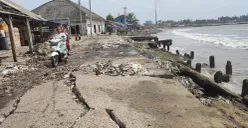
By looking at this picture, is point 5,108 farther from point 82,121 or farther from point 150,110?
point 150,110

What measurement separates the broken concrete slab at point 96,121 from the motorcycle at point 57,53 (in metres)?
4.80

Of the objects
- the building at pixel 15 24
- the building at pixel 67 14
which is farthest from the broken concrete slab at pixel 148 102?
the building at pixel 67 14

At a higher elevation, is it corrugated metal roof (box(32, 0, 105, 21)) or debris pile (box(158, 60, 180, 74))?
corrugated metal roof (box(32, 0, 105, 21))

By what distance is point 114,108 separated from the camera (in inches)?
146

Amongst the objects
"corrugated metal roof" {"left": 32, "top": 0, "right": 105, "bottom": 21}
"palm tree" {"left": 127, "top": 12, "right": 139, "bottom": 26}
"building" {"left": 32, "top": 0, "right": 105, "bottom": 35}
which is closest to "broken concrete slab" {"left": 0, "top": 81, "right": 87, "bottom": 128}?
"building" {"left": 32, "top": 0, "right": 105, "bottom": 35}

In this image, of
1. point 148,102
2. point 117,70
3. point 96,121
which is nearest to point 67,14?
point 117,70

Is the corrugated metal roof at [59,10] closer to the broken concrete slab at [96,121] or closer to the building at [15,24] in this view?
the building at [15,24]

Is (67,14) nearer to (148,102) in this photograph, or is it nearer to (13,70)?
(13,70)

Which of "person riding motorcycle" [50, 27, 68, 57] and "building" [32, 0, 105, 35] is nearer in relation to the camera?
"person riding motorcycle" [50, 27, 68, 57]

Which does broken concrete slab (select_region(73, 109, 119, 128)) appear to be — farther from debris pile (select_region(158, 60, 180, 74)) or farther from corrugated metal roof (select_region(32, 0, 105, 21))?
corrugated metal roof (select_region(32, 0, 105, 21))

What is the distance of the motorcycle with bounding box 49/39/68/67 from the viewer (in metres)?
7.83

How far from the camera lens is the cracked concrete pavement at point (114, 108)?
3180 mm

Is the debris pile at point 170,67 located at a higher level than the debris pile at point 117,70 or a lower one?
lower

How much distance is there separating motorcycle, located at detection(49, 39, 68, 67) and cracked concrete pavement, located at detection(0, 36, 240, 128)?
2694mm
